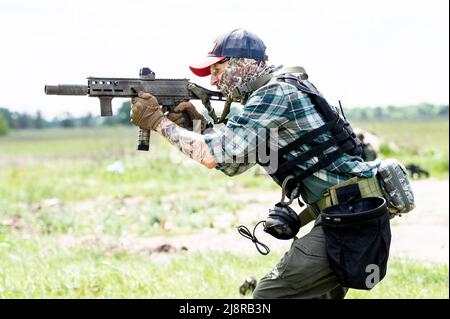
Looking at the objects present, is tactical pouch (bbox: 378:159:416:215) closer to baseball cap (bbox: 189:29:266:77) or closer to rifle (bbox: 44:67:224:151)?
baseball cap (bbox: 189:29:266:77)

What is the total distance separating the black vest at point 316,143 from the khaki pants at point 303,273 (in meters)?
0.34

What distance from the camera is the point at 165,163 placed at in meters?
23.6

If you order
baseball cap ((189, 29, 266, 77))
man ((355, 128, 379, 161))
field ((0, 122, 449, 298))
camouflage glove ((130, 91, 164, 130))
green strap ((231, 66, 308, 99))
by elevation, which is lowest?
field ((0, 122, 449, 298))

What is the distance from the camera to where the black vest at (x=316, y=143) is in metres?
4.49

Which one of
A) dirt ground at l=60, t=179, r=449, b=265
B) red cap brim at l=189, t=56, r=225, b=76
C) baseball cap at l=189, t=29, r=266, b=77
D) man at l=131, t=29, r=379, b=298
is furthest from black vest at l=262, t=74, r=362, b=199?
dirt ground at l=60, t=179, r=449, b=265

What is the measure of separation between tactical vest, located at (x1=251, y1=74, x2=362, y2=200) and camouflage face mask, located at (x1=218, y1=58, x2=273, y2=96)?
0.66ft

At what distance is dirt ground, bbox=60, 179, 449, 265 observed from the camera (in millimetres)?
10414

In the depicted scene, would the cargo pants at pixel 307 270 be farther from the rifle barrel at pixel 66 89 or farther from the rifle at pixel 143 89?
the rifle barrel at pixel 66 89

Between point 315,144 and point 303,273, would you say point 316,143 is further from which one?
point 303,273

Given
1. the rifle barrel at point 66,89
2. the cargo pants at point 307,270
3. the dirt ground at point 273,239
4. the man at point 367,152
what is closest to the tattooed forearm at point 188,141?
the rifle barrel at point 66,89

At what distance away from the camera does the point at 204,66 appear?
473 cm
